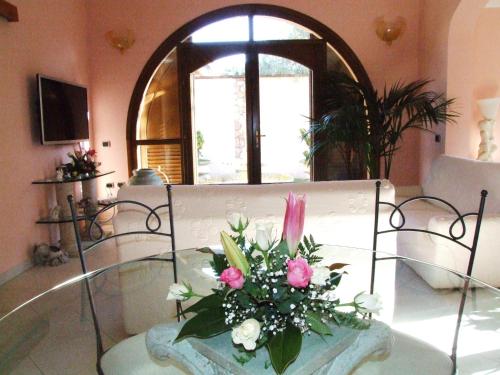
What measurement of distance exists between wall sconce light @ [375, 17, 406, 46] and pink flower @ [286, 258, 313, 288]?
17.3ft

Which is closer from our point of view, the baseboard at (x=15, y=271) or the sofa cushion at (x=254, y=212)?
the sofa cushion at (x=254, y=212)

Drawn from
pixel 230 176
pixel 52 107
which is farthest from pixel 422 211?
pixel 52 107

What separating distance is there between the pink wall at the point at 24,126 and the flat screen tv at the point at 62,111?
0.09m

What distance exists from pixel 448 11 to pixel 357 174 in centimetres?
215

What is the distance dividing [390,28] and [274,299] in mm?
5313

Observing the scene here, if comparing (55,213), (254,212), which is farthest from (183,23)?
(254,212)

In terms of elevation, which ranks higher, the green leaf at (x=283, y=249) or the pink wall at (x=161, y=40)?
the pink wall at (x=161, y=40)

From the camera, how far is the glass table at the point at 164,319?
132 centimetres

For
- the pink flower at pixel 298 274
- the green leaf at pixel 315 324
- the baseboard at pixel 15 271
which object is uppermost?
the pink flower at pixel 298 274

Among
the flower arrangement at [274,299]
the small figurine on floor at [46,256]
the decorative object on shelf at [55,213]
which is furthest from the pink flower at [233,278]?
the decorative object on shelf at [55,213]

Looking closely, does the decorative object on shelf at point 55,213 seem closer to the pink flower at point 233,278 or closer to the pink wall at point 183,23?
the pink wall at point 183,23

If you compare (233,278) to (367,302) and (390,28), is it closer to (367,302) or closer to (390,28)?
(367,302)

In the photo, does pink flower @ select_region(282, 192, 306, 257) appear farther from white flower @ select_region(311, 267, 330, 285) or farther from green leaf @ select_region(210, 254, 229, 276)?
green leaf @ select_region(210, 254, 229, 276)

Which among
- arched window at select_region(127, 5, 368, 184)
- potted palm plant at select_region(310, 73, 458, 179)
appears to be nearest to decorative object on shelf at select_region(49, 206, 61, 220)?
arched window at select_region(127, 5, 368, 184)
